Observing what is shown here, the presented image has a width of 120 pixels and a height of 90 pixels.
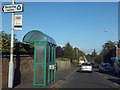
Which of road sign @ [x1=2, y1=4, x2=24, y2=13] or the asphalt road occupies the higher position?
road sign @ [x1=2, y1=4, x2=24, y2=13]

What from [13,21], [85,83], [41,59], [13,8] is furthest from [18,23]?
[85,83]

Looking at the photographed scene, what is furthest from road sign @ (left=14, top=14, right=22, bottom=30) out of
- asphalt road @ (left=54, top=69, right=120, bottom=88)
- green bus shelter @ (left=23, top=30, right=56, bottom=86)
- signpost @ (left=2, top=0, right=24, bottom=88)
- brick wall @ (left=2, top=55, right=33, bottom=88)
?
asphalt road @ (left=54, top=69, right=120, bottom=88)

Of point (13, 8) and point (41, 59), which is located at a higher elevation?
point (13, 8)

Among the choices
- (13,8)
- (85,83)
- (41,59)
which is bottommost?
(85,83)

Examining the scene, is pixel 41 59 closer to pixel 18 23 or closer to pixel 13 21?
pixel 18 23

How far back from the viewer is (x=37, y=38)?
19578 mm

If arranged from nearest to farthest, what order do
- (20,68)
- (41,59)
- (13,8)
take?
(13,8), (41,59), (20,68)

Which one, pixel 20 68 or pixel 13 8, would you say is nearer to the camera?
pixel 13 8

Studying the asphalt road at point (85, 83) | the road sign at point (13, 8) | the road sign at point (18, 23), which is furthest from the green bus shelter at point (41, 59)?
the road sign at point (13, 8)

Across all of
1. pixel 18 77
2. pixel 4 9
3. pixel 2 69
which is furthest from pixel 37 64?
pixel 4 9

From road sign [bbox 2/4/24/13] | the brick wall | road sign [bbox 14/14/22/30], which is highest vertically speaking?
road sign [bbox 2/4/24/13]

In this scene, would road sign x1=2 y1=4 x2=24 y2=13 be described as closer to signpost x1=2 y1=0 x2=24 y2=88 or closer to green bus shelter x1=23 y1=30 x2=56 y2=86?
signpost x1=2 y1=0 x2=24 y2=88

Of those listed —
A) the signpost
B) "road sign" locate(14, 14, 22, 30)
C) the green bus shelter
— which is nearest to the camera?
the signpost

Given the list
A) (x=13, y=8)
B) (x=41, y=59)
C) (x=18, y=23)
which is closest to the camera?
(x=13, y=8)
